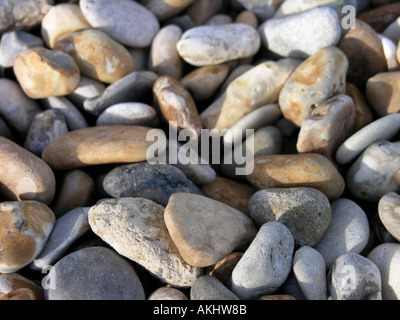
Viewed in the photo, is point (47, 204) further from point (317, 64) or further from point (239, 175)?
point (317, 64)

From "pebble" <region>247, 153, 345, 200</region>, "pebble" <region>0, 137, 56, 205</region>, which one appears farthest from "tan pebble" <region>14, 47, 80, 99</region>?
"pebble" <region>247, 153, 345, 200</region>

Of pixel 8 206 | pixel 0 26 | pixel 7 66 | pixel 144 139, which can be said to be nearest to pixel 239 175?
pixel 144 139

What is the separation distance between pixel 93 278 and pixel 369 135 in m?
1.47

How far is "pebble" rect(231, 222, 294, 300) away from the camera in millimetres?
1544

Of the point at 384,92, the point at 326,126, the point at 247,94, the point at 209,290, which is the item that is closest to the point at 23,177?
the point at 209,290

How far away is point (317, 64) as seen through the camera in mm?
2166

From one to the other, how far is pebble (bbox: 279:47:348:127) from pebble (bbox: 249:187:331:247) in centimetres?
54

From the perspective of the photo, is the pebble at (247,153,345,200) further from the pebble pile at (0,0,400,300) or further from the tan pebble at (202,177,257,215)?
the tan pebble at (202,177,257,215)

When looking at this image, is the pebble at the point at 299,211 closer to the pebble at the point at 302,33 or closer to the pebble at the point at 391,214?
the pebble at the point at 391,214

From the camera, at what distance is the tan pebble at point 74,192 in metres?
1.94

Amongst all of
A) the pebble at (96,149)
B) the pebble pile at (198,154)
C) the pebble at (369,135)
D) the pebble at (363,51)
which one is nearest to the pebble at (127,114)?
the pebble pile at (198,154)

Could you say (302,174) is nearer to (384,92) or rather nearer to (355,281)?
(355,281)
